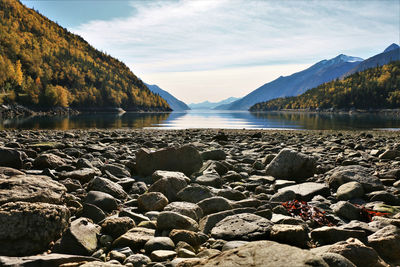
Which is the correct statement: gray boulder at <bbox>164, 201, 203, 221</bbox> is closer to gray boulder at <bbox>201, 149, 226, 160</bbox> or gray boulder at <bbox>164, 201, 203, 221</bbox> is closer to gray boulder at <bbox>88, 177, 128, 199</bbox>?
gray boulder at <bbox>88, 177, 128, 199</bbox>

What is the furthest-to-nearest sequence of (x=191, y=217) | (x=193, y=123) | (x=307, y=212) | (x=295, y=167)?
(x=193, y=123) < (x=295, y=167) < (x=307, y=212) < (x=191, y=217)

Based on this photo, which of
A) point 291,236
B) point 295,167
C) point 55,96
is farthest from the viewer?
point 55,96

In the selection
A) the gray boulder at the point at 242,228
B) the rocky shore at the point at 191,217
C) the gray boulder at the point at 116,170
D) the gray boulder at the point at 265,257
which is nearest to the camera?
the gray boulder at the point at 265,257

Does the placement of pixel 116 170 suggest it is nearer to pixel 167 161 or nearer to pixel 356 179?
pixel 167 161

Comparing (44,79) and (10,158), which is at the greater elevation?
(44,79)

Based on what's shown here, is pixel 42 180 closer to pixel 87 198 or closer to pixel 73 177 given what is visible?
pixel 87 198

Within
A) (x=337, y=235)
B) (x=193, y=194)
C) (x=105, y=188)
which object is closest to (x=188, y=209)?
(x=193, y=194)

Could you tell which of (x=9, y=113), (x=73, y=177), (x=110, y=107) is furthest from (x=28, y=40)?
(x=73, y=177)

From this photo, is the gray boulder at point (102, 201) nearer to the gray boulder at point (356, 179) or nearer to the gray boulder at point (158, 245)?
the gray boulder at point (158, 245)

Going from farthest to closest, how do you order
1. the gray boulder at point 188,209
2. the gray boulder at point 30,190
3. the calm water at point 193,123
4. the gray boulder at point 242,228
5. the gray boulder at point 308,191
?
the calm water at point 193,123 → the gray boulder at point 308,191 → the gray boulder at point 188,209 → the gray boulder at point 30,190 → the gray boulder at point 242,228

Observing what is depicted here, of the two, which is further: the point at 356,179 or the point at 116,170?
the point at 116,170

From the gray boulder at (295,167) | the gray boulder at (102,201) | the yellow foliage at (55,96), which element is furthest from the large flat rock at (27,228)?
the yellow foliage at (55,96)

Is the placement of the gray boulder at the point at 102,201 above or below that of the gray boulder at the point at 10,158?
below

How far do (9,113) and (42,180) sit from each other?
96565 millimetres
